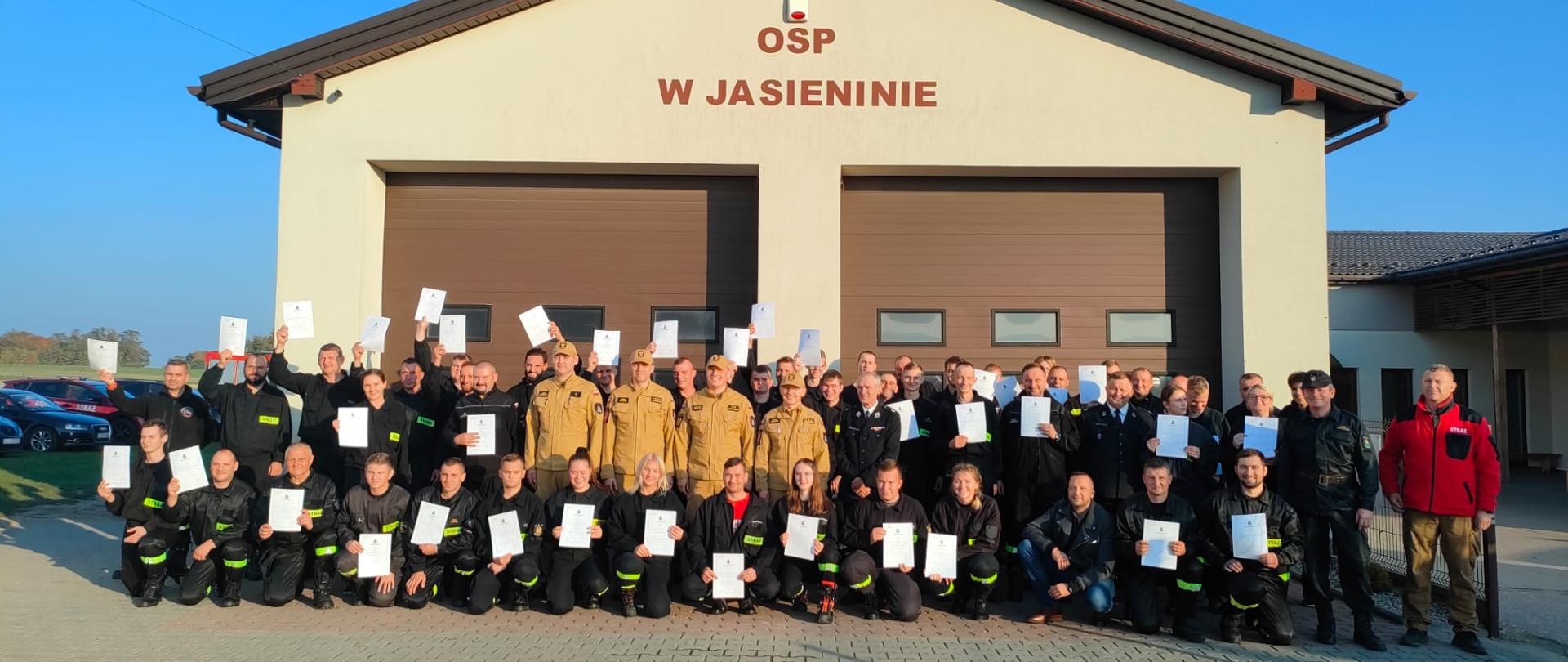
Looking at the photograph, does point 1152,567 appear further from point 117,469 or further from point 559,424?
point 117,469

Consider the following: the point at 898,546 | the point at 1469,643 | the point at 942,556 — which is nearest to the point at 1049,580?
the point at 942,556

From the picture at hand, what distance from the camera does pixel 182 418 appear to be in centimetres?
830

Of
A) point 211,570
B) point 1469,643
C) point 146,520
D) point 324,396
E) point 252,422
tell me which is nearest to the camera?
point 1469,643

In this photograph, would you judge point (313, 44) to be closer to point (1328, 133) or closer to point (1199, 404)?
point (1199, 404)

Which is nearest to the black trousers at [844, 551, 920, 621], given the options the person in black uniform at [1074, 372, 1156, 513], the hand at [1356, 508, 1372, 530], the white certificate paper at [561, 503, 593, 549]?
the person in black uniform at [1074, 372, 1156, 513]

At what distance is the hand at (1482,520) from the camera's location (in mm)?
6289

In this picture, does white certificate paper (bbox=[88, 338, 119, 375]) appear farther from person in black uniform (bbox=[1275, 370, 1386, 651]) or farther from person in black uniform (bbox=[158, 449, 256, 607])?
person in black uniform (bbox=[1275, 370, 1386, 651])

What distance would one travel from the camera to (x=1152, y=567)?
650 cm

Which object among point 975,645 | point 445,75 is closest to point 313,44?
point 445,75

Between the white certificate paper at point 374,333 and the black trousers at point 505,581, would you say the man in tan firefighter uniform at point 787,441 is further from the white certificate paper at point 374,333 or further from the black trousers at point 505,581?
the white certificate paper at point 374,333

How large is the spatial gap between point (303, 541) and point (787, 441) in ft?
12.4

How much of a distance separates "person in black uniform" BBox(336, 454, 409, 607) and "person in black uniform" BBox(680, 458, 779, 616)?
217 centimetres

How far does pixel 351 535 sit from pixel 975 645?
4.65 m

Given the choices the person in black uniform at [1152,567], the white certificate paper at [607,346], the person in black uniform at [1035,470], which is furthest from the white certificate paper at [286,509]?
the person in black uniform at [1152,567]
